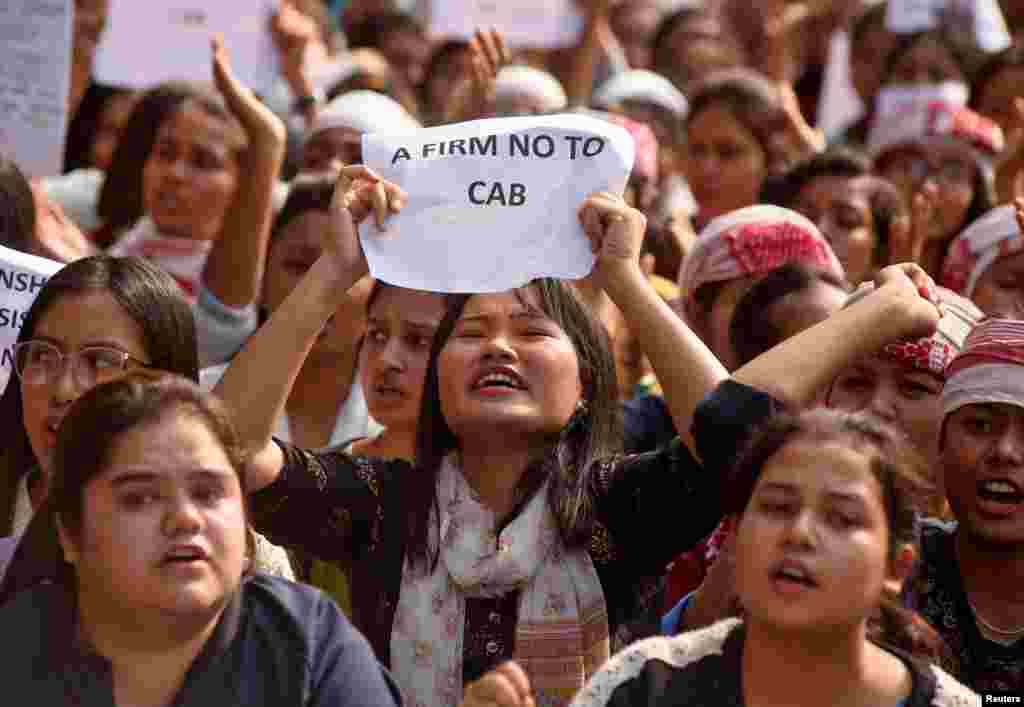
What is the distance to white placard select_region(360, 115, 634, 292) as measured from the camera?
4.32 metres

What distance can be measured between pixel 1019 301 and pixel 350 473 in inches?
88.1

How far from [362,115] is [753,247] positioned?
84.0 inches

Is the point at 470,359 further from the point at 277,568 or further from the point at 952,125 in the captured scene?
the point at 952,125

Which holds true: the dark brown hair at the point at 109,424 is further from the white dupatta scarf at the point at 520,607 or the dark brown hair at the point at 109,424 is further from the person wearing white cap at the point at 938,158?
the person wearing white cap at the point at 938,158

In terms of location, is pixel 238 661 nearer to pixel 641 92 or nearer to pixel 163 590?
pixel 163 590

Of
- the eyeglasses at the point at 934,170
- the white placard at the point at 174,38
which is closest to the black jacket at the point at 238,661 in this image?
the white placard at the point at 174,38

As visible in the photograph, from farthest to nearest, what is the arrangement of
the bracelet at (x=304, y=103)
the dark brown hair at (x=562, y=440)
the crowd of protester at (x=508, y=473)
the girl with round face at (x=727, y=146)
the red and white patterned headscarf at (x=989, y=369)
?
1. the bracelet at (x=304, y=103)
2. the girl with round face at (x=727, y=146)
3. the red and white patterned headscarf at (x=989, y=369)
4. the dark brown hair at (x=562, y=440)
5. the crowd of protester at (x=508, y=473)

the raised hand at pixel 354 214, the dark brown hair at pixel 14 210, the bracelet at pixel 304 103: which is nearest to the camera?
the raised hand at pixel 354 214

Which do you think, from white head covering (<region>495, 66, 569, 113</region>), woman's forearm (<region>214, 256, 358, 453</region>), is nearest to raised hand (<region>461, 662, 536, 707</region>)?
woman's forearm (<region>214, 256, 358, 453</region>)

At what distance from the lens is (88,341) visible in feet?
14.4

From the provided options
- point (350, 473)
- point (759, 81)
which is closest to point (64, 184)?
point (759, 81)

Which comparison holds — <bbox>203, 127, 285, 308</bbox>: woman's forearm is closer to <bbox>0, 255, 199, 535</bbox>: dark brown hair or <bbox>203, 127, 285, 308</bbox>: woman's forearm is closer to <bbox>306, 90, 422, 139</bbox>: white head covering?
<bbox>306, 90, 422, 139</bbox>: white head covering

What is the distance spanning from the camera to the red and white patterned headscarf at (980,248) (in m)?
6.00

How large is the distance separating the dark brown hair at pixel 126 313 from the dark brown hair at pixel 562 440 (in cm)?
48
